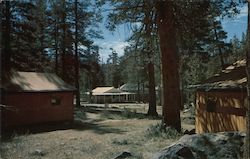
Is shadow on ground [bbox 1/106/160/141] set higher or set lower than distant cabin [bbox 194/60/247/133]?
lower

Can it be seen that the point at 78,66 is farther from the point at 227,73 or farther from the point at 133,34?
the point at 227,73

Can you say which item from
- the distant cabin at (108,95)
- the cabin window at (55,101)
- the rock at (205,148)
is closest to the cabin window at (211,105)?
the rock at (205,148)

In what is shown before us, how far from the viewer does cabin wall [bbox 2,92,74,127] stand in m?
23.3

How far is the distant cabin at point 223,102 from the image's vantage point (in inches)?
576

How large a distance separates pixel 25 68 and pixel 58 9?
322 inches

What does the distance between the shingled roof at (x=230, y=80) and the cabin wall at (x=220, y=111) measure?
32cm

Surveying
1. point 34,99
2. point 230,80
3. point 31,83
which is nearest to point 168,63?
point 230,80

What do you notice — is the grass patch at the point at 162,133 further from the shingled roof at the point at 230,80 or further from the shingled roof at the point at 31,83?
the shingled roof at the point at 31,83

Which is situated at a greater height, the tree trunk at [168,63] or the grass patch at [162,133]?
the tree trunk at [168,63]

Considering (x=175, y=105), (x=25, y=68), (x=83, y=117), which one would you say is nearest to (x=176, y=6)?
(x=175, y=105)

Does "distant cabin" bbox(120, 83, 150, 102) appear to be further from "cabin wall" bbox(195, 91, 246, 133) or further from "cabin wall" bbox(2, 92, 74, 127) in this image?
"cabin wall" bbox(195, 91, 246, 133)

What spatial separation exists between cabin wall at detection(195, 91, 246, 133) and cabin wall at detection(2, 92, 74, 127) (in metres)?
10.5

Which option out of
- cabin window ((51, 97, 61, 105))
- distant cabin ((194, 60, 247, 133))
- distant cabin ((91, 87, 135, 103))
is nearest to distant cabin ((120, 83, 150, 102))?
distant cabin ((91, 87, 135, 103))

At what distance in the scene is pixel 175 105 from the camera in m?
17.9
